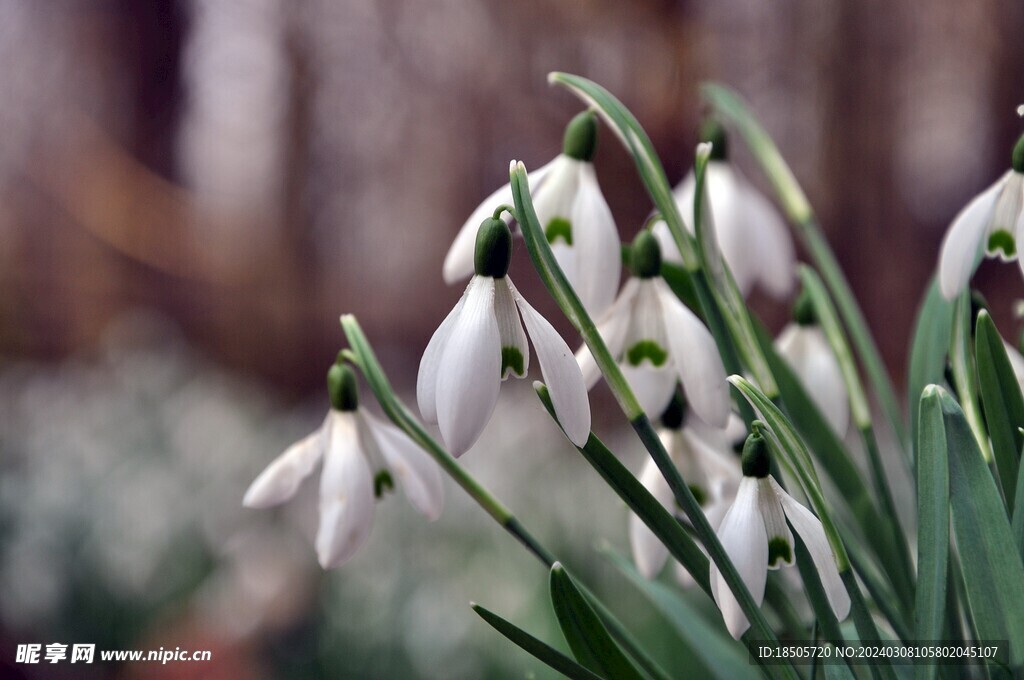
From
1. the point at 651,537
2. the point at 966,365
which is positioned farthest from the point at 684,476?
the point at 966,365

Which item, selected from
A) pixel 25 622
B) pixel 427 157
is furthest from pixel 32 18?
pixel 25 622

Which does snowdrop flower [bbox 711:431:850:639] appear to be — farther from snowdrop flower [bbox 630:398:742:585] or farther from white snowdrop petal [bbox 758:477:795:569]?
snowdrop flower [bbox 630:398:742:585]

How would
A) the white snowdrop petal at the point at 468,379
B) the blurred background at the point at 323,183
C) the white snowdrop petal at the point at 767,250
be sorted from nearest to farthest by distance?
the white snowdrop petal at the point at 468,379, the white snowdrop petal at the point at 767,250, the blurred background at the point at 323,183

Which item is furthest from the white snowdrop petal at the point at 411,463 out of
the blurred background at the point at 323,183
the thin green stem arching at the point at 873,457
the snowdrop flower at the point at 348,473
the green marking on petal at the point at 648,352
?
the blurred background at the point at 323,183

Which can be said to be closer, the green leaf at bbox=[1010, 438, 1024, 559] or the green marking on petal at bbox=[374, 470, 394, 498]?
the green leaf at bbox=[1010, 438, 1024, 559]

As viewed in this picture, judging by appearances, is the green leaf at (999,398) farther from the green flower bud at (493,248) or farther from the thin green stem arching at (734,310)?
the green flower bud at (493,248)

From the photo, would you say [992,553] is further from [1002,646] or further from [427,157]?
[427,157]

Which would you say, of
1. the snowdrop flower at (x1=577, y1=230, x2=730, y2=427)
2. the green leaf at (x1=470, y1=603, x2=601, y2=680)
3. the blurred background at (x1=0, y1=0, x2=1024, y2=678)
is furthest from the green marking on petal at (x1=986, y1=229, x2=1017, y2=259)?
the blurred background at (x1=0, y1=0, x2=1024, y2=678)
